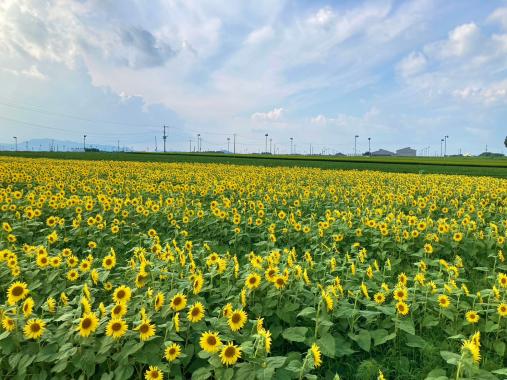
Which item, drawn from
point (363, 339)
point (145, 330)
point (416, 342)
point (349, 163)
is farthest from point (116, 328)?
point (349, 163)

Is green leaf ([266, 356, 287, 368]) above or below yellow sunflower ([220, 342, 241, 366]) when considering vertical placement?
below

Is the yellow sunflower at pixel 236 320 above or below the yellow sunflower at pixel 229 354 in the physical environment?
above

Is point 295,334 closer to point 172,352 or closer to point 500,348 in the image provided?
point 172,352

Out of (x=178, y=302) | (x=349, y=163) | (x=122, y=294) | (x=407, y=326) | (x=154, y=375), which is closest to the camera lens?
(x=154, y=375)

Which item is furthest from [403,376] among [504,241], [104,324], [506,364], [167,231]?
[167,231]

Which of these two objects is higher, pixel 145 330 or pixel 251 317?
pixel 145 330

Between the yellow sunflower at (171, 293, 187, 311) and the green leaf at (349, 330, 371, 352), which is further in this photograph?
the green leaf at (349, 330, 371, 352)

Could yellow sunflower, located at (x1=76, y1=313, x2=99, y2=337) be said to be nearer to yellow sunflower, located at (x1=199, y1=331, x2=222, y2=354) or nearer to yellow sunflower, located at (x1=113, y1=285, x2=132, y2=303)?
yellow sunflower, located at (x1=113, y1=285, x2=132, y2=303)

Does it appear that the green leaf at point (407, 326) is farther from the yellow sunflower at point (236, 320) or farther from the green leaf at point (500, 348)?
the yellow sunflower at point (236, 320)

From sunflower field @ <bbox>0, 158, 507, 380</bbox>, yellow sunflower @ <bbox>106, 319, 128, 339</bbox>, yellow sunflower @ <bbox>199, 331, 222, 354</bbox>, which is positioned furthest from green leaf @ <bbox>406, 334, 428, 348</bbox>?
yellow sunflower @ <bbox>106, 319, 128, 339</bbox>

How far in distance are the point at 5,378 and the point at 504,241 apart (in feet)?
27.7

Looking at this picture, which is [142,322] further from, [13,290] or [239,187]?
[239,187]

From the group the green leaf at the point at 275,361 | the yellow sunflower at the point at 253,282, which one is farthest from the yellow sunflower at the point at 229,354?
the yellow sunflower at the point at 253,282

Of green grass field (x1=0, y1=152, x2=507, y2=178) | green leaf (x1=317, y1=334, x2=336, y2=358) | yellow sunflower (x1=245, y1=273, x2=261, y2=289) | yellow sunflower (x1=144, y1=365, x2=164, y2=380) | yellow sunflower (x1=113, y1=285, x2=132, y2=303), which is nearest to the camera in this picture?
yellow sunflower (x1=144, y1=365, x2=164, y2=380)
